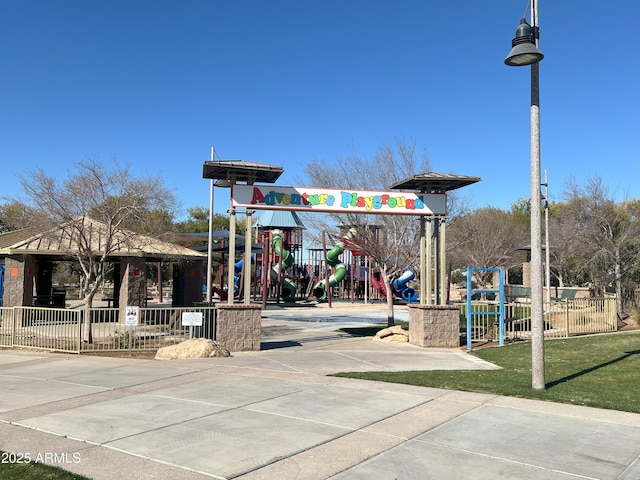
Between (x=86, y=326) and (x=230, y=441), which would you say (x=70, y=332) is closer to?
(x=86, y=326)

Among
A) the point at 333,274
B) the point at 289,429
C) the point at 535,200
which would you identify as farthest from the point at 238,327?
the point at 333,274

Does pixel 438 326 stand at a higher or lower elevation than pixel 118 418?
higher

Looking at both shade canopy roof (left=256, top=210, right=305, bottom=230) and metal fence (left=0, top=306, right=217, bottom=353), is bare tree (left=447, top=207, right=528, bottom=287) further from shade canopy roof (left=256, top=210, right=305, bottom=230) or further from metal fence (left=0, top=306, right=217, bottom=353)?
metal fence (left=0, top=306, right=217, bottom=353)

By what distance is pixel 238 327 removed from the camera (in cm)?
1377

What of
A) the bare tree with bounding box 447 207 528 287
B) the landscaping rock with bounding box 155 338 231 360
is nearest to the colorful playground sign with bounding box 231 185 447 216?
the landscaping rock with bounding box 155 338 231 360

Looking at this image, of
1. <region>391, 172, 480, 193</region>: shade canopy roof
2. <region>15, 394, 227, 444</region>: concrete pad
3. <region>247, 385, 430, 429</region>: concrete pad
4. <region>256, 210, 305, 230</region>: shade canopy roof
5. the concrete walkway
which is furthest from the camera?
<region>256, 210, 305, 230</region>: shade canopy roof

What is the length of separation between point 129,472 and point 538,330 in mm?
6745

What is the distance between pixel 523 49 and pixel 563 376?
20.2 feet

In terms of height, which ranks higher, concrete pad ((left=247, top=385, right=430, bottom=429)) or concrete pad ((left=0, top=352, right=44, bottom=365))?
A: concrete pad ((left=247, top=385, right=430, bottom=429))

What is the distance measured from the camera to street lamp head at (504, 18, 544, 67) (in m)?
8.62

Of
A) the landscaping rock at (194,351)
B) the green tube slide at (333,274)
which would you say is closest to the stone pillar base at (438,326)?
the landscaping rock at (194,351)

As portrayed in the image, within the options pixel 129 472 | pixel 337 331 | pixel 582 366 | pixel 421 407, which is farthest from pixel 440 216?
pixel 129 472

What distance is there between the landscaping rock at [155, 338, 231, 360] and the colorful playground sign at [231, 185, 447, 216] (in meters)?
3.76

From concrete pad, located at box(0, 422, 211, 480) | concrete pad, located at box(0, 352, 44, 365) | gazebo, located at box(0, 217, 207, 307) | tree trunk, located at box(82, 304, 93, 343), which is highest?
gazebo, located at box(0, 217, 207, 307)
